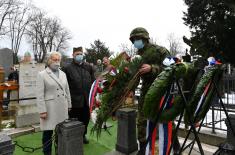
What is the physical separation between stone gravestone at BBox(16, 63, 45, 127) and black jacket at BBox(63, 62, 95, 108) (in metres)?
2.11

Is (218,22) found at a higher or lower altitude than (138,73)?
higher

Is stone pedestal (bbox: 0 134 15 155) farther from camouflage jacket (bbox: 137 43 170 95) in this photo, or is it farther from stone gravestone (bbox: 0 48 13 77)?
stone gravestone (bbox: 0 48 13 77)

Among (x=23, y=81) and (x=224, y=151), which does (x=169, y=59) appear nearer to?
(x=224, y=151)

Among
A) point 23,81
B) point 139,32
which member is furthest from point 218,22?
point 139,32

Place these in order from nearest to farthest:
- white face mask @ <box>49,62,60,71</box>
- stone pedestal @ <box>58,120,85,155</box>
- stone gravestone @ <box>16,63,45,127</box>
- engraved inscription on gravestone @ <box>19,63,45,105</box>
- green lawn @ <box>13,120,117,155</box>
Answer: stone pedestal @ <box>58,120,85,155</box>, white face mask @ <box>49,62,60,71</box>, green lawn @ <box>13,120,117,155</box>, stone gravestone @ <box>16,63,45,127</box>, engraved inscription on gravestone @ <box>19,63,45,105</box>

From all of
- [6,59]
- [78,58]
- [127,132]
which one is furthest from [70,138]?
[6,59]

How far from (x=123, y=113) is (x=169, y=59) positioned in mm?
2675

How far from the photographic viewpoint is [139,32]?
145 inches

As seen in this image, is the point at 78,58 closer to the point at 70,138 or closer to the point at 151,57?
the point at 70,138

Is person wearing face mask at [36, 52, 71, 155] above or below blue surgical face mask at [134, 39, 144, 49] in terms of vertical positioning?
below

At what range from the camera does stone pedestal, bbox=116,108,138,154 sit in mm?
5121

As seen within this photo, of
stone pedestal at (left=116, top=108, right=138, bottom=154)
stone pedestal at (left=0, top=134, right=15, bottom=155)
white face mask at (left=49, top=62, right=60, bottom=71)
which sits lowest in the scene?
stone pedestal at (left=116, top=108, right=138, bottom=154)

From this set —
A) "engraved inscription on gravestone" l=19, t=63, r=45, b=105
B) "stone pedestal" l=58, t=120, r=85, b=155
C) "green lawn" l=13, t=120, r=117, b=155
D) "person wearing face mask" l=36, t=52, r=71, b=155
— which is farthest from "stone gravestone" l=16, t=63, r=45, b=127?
"stone pedestal" l=58, t=120, r=85, b=155

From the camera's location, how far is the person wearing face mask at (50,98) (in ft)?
15.0
